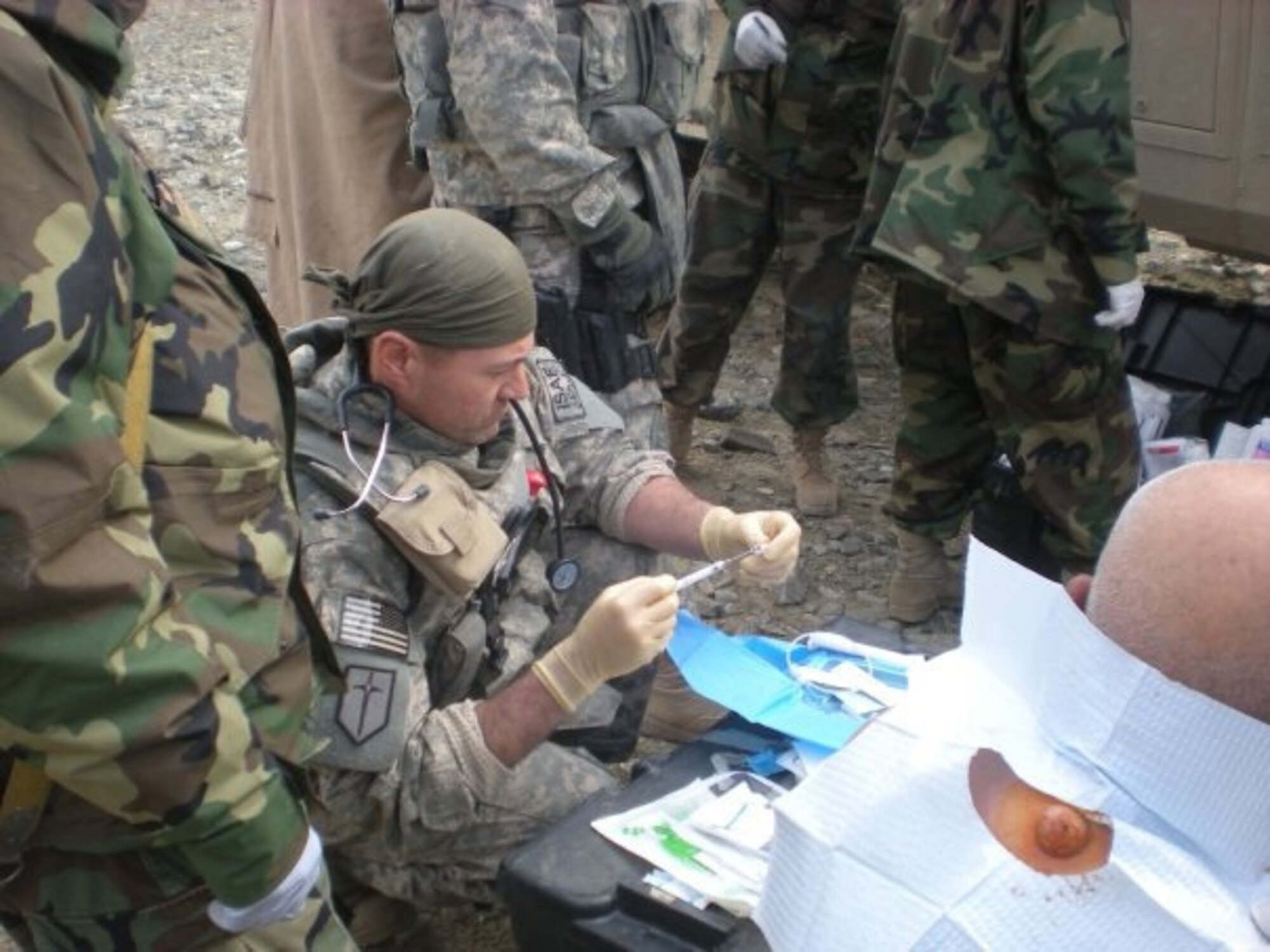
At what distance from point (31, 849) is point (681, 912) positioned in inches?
26.0

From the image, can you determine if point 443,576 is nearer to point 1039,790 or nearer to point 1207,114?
point 1039,790

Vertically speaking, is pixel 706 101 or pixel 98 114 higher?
pixel 98 114

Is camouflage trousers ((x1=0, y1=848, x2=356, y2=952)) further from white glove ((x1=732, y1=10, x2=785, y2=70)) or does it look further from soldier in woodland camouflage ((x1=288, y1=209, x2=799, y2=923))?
white glove ((x1=732, y1=10, x2=785, y2=70))

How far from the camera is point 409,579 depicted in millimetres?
2199

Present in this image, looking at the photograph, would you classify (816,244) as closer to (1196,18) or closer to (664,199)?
(664,199)

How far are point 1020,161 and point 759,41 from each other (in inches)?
35.5

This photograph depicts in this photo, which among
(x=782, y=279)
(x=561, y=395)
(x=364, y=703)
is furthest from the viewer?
(x=782, y=279)

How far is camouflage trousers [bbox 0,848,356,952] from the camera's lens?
5.20 ft

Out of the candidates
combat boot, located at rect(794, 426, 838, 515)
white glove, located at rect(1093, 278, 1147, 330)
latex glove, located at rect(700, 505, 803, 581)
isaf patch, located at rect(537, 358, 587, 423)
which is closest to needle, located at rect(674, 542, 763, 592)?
latex glove, located at rect(700, 505, 803, 581)

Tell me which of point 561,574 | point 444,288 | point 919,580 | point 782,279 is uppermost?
point 444,288

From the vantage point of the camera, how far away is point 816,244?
3887mm

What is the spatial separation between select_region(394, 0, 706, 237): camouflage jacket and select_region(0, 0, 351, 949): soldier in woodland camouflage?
1.39 meters

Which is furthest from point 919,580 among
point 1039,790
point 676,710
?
point 1039,790

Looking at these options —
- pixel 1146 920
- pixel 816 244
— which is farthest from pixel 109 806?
pixel 816 244
